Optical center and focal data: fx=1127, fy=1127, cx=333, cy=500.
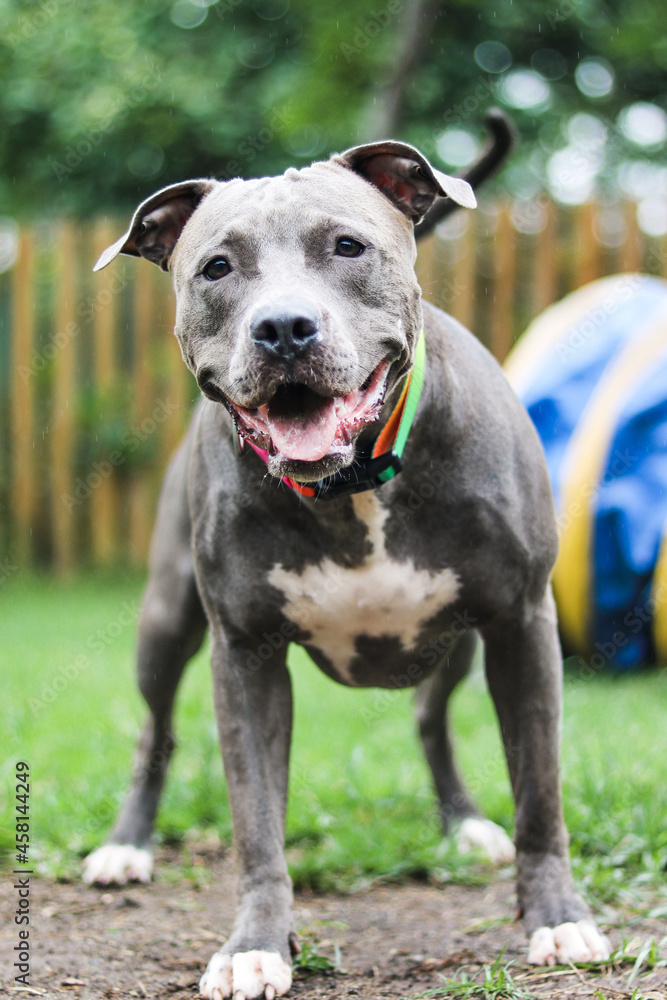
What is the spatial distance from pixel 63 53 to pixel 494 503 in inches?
445

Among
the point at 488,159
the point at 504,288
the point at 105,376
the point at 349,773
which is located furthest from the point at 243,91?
the point at 349,773

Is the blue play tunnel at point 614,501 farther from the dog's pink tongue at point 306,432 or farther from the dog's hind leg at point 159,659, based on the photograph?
the dog's pink tongue at point 306,432

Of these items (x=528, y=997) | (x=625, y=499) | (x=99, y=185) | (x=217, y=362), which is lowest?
(x=528, y=997)

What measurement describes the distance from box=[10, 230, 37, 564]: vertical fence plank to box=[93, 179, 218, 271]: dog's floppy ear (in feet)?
20.7

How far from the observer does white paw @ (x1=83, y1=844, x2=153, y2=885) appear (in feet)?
10.8

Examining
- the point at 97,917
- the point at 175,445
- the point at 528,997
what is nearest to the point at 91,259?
the point at 175,445

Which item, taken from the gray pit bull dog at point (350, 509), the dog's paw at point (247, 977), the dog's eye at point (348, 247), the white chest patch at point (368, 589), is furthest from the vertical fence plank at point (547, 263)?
the dog's paw at point (247, 977)

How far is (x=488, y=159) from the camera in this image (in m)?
3.51

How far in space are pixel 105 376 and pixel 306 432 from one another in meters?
6.89

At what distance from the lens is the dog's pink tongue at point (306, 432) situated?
7.13 ft

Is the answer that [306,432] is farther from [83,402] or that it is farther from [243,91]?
[243,91]

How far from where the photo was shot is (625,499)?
17.9 ft

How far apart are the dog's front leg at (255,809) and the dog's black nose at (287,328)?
2.82 ft

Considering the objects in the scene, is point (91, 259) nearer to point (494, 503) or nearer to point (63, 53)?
point (63, 53)
